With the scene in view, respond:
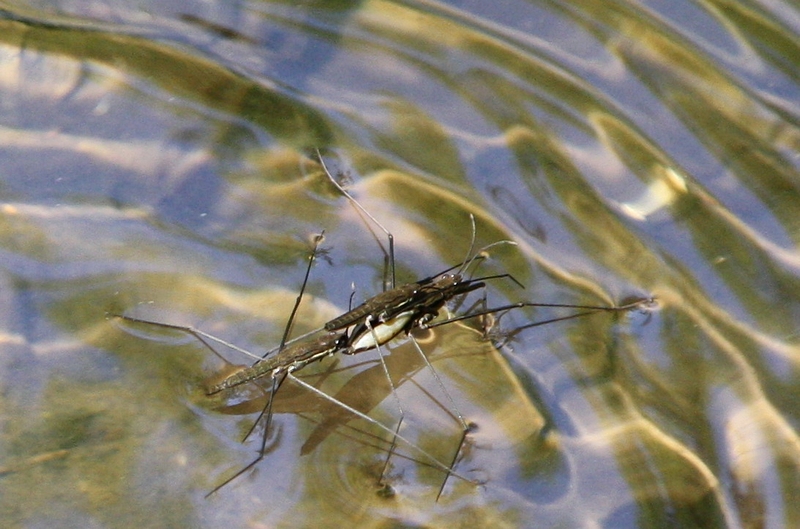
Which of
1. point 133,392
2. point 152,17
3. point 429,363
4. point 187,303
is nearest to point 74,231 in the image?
point 187,303

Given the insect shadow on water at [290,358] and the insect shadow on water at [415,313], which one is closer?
the insect shadow on water at [290,358]

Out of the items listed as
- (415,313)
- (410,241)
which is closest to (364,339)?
(415,313)

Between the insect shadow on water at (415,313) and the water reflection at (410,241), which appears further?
the insect shadow on water at (415,313)

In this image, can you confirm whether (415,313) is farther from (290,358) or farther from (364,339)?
(290,358)

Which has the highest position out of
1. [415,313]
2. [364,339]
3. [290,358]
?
[415,313]

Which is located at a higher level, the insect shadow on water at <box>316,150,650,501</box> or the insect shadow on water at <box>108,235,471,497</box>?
the insect shadow on water at <box>316,150,650,501</box>

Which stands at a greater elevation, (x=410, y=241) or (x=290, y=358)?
(x=410, y=241)

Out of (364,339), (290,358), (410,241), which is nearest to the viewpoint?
(290,358)

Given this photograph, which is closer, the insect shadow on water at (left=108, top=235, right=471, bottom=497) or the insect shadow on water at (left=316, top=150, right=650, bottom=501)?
the insect shadow on water at (left=108, top=235, right=471, bottom=497)

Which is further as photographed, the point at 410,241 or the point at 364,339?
the point at 410,241

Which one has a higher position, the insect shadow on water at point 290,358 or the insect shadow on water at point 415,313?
the insect shadow on water at point 415,313
